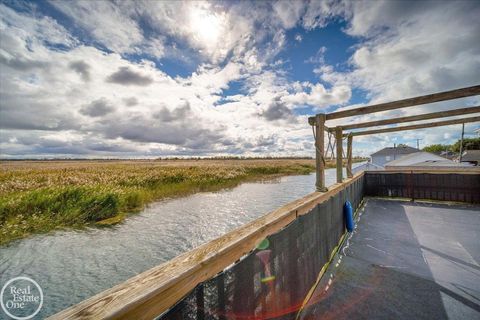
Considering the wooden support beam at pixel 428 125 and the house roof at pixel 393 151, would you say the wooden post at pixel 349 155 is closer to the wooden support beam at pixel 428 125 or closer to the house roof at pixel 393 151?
the wooden support beam at pixel 428 125

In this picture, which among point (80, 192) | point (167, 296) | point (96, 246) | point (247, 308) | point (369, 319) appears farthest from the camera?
point (80, 192)

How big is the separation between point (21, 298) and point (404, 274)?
23.7 ft

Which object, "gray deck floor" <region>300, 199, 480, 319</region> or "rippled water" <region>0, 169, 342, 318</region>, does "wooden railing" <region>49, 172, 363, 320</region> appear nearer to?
"gray deck floor" <region>300, 199, 480, 319</region>

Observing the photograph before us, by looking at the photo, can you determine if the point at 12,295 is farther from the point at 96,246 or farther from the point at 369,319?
the point at 369,319

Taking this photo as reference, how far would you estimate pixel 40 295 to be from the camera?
14.1ft

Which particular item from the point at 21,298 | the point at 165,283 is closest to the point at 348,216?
the point at 165,283

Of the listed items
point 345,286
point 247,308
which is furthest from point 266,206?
point 247,308

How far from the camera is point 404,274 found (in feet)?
10.5

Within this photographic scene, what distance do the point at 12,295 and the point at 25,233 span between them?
345 cm

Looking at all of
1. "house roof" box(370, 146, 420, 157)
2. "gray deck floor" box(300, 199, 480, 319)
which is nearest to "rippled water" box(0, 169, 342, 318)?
"gray deck floor" box(300, 199, 480, 319)

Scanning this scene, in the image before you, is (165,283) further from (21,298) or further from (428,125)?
(428,125)

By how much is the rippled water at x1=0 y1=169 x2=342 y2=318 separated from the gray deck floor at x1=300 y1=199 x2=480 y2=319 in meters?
4.37

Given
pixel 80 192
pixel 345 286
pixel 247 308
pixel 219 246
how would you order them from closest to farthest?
pixel 219 246, pixel 247 308, pixel 345 286, pixel 80 192

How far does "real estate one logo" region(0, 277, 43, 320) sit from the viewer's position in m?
3.97
